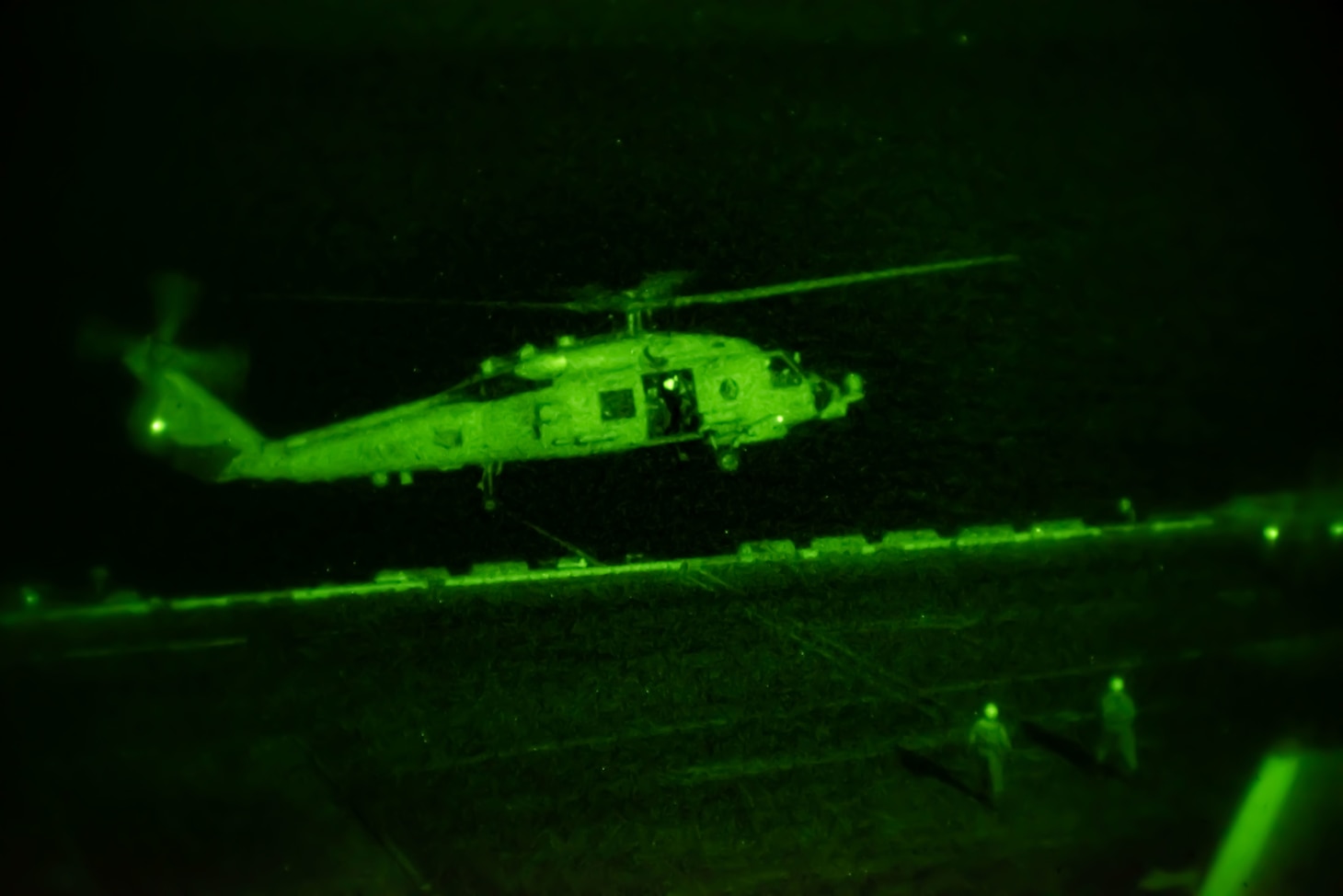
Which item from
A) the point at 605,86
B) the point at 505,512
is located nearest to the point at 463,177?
the point at 605,86

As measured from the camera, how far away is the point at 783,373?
2.40 m

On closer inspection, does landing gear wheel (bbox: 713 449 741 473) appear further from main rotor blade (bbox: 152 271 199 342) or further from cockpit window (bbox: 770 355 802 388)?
main rotor blade (bbox: 152 271 199 342)

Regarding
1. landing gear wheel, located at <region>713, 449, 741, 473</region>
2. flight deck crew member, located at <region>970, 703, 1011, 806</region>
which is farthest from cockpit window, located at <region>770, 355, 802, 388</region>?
flight deck crew member, located at <region>970, 703, 1011, 806</region>

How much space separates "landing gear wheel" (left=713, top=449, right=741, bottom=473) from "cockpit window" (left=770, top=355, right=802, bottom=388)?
0.26 meters

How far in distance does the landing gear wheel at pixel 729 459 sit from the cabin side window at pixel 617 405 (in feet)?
1.19

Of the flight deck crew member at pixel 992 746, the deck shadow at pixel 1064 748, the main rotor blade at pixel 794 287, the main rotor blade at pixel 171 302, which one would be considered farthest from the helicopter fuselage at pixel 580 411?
the deck shadow at pixel 1064 748

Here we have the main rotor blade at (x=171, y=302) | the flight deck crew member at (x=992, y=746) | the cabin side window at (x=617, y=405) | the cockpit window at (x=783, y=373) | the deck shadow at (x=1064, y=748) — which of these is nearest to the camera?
the flight deck crew member at (x=992, y=746)

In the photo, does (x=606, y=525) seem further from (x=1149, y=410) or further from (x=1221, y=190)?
(x=1221, y=190)

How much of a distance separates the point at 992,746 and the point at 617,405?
1.55 meters

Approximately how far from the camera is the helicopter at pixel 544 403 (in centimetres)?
235

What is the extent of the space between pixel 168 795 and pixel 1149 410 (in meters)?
3.33

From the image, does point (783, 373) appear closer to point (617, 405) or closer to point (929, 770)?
point (617, 405)

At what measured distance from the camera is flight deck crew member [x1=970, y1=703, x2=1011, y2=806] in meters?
2.01

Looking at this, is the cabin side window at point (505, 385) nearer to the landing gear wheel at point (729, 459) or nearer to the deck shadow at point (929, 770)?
the landing gear wheel at point (729, 459)
